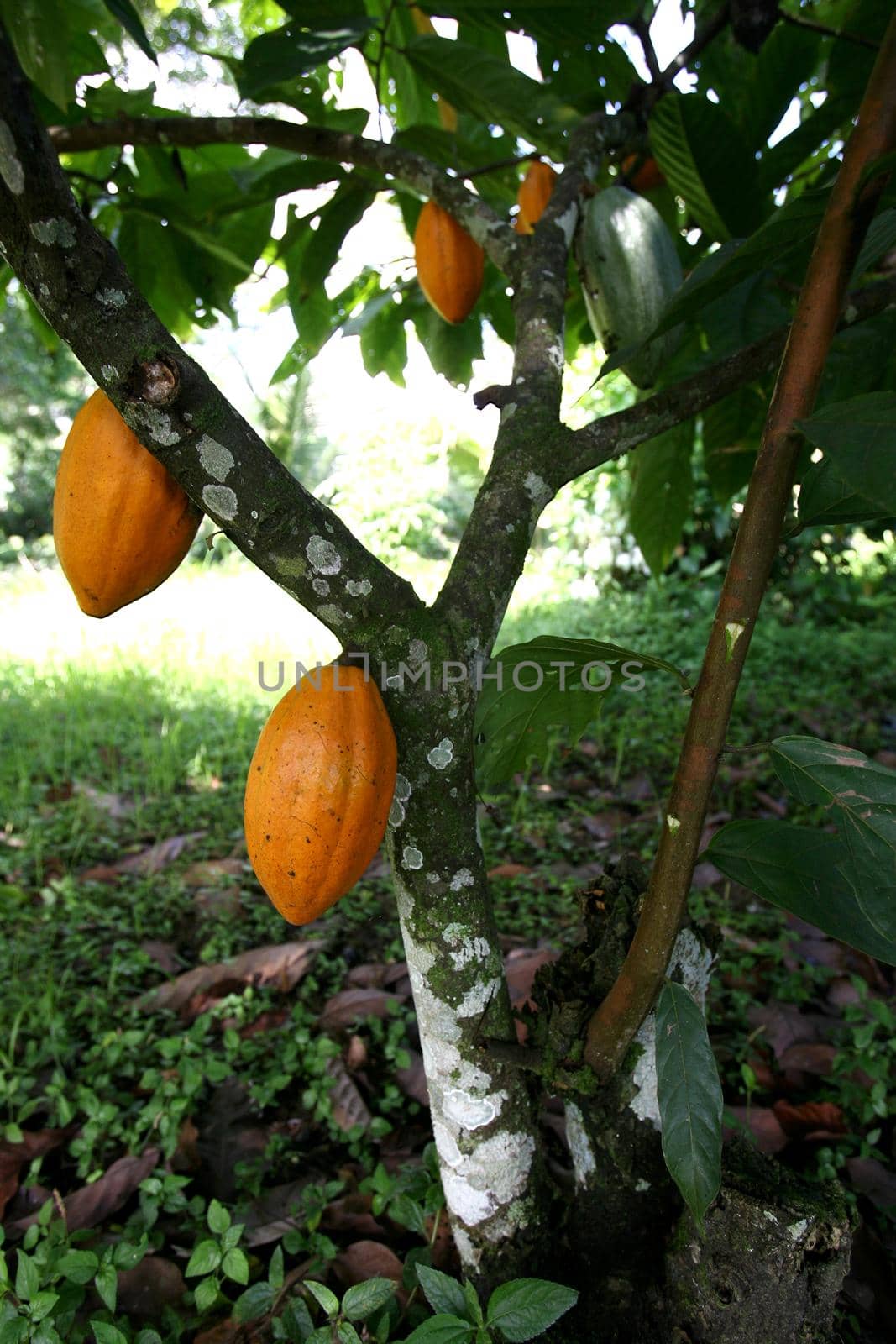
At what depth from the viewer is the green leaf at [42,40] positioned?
35.7 inches

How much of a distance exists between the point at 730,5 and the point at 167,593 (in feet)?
17.5

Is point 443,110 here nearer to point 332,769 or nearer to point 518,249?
point 518,249

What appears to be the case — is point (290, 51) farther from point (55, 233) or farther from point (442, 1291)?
point (442, 1291)

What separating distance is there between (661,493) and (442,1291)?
1125 mm

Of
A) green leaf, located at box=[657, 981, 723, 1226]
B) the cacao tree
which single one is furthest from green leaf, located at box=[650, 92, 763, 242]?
green leaf, located at box=[657, 981, 723, 1226]

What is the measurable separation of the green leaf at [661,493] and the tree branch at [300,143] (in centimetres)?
44

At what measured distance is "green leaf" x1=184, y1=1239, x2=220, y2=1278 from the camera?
91 centimetres

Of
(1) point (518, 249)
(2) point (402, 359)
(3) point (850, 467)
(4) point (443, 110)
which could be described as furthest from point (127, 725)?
(3) point (850, 467)

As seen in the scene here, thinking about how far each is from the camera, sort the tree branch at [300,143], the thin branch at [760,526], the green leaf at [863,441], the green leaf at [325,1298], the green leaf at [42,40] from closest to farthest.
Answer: the green leaf at [863,441] < the thin branch at [760,526] < the green leaf at [325,1298] < the green leaf at [42,40] < the tree branch at [300,143]

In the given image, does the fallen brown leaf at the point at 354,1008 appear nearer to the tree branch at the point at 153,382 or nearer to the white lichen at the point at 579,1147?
the white lichen at the point at 579,1147

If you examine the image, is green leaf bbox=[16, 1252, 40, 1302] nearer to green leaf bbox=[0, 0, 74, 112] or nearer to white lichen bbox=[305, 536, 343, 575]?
white lichen bbox=[305, 536, 343, 575]

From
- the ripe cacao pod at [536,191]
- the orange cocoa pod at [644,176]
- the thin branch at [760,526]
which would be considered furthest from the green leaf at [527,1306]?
the orange cocoa pod at [644,176]

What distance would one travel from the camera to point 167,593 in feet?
19.5

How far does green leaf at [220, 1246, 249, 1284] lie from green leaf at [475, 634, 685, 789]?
0.57 metres
